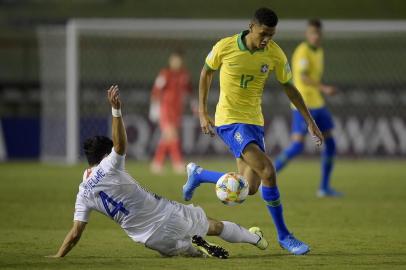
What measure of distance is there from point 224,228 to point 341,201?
18.4 ft

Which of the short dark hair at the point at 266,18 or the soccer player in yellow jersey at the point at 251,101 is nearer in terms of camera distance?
the short dark hair at the point at 266,18

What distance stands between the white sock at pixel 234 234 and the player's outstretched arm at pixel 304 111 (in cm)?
110

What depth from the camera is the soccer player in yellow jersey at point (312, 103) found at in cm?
1399

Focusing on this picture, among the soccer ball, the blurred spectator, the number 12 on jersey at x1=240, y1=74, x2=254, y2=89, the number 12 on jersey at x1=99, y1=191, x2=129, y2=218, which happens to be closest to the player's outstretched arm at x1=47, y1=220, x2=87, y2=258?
the number 12 on jersey at x1=99, y1=191, x2=129, y2=218

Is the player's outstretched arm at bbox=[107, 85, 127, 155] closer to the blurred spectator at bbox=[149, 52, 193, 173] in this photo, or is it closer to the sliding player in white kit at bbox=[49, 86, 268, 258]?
the sliding player in white kit at bbox=[49, 86, 268, 258]

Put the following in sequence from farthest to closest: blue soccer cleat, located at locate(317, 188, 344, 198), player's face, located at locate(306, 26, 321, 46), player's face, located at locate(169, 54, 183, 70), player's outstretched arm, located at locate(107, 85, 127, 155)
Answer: player's face, located at locate(169, 54, 183, 70), blue soccer cleat, located at locate(317, 188, 344, 198), player's face, located at locate(306, 26, 321, 46), player's outstretched arm, located at locate(107, 85, 127, 155)

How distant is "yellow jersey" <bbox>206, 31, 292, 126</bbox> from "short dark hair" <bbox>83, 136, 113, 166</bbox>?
168cm

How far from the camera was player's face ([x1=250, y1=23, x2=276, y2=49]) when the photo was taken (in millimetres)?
8648

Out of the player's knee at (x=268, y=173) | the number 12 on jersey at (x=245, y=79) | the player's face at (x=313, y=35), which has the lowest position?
the player's knee at (x=268, y=173)

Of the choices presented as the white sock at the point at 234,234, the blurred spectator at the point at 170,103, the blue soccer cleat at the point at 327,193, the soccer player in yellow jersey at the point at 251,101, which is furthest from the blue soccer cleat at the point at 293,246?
the blurred spectator at the point at 170,103

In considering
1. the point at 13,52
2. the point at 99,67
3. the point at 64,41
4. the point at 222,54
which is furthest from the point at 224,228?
the point at 13,52

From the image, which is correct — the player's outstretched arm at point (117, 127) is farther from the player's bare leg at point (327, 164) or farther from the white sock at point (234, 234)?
the player's bare leg at point (327, 164)

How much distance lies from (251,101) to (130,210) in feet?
6.35

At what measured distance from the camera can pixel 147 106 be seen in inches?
846
